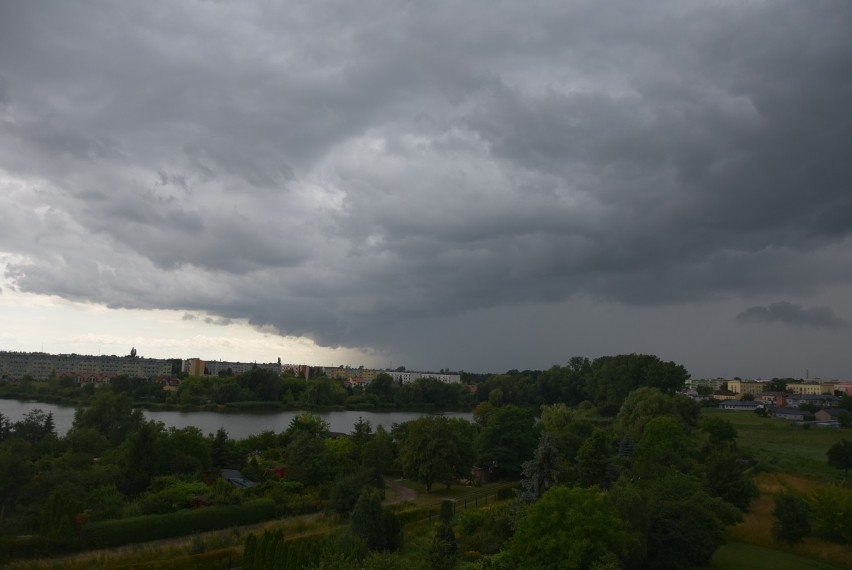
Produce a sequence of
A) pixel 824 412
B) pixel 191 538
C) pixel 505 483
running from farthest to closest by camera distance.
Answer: pixel 824 412 → pixel 505 483 → pixel 191 538

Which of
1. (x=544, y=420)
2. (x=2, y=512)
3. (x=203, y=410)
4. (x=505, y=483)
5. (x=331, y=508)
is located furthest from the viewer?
(x=203, y=410)

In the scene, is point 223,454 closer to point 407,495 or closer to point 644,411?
point 407,495

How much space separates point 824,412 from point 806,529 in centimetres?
6727

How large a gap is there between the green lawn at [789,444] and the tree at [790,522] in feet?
47.4

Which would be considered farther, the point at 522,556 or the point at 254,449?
the point at 254,449

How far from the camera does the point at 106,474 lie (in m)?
29.3

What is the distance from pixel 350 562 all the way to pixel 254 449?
2514 cm

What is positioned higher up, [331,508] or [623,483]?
[623,483]

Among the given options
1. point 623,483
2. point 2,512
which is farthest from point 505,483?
point 2,512

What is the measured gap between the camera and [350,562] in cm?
1844

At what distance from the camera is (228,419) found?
3063 inches

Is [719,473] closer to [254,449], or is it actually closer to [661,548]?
[661,548]

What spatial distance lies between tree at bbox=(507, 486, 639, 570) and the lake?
43.6 m

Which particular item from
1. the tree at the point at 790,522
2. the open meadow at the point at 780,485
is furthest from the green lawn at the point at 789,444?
the tree at the point at 790,522
